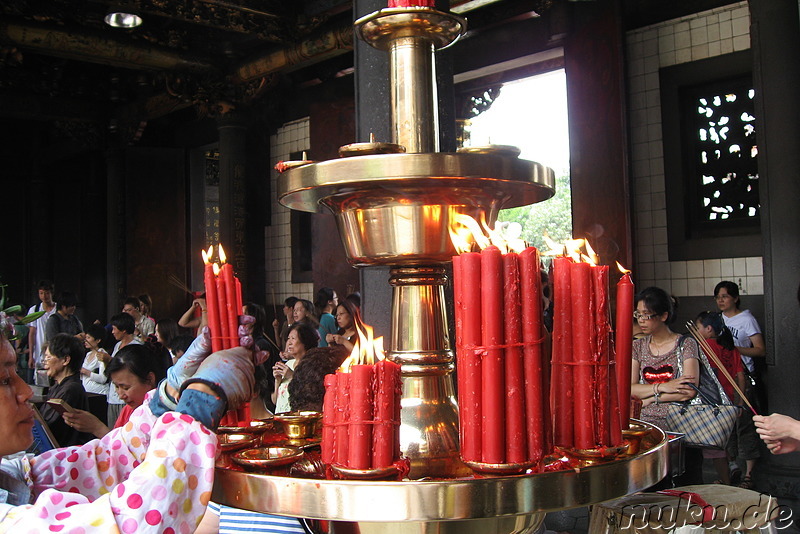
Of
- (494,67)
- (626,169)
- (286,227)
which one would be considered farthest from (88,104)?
(626,169)

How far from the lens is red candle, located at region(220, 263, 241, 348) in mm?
1194

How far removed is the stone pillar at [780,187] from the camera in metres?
3.81

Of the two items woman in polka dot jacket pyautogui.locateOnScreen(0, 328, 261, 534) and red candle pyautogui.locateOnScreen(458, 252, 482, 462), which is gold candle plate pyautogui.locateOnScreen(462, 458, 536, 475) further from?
woman in polka dot jacket pyautogui.locateOnScreen(0, 328, 261, 534)

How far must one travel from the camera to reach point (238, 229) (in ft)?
23.7

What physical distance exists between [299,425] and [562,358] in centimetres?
46

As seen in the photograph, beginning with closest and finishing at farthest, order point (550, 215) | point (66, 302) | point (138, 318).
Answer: point (66, 302) → point (138, 318) → point (550, 215)

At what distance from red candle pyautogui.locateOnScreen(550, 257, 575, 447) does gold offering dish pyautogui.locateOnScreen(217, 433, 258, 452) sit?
458 millimetres

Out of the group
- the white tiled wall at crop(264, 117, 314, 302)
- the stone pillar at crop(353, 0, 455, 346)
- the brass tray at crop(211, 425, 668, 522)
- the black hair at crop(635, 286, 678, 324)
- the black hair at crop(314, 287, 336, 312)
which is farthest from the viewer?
the white tiled wall at crop(264, 117, 314, 302)

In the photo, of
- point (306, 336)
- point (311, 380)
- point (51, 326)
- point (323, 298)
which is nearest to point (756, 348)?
point (306, 336)

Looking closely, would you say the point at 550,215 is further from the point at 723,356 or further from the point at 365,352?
the point at 365,352

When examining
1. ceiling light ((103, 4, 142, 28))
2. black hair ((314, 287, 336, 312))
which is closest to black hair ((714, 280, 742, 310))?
black hair ((314, 287, 336, 312))

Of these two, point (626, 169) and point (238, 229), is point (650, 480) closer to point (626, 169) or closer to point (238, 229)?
point (626, 169)

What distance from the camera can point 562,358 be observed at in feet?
2.92

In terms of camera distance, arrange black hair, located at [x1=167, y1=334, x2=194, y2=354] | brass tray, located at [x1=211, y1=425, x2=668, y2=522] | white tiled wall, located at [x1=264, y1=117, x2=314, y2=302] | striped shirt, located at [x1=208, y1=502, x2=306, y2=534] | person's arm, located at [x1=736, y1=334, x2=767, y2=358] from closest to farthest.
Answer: brass tray, located at [x1=211, y1=425, x2=668, y2=522]
striped shirt, located at [x1=208, y1=502, x2=306, y2=534]
black hair, located at [x1=167, y1=334, x2=194, y2=354]
person's arm, located at [x1=736, y1=334, x2=767, y2=358]
white tiled wall, located at [x1=264, y1=117, x2=314, y2=302]
